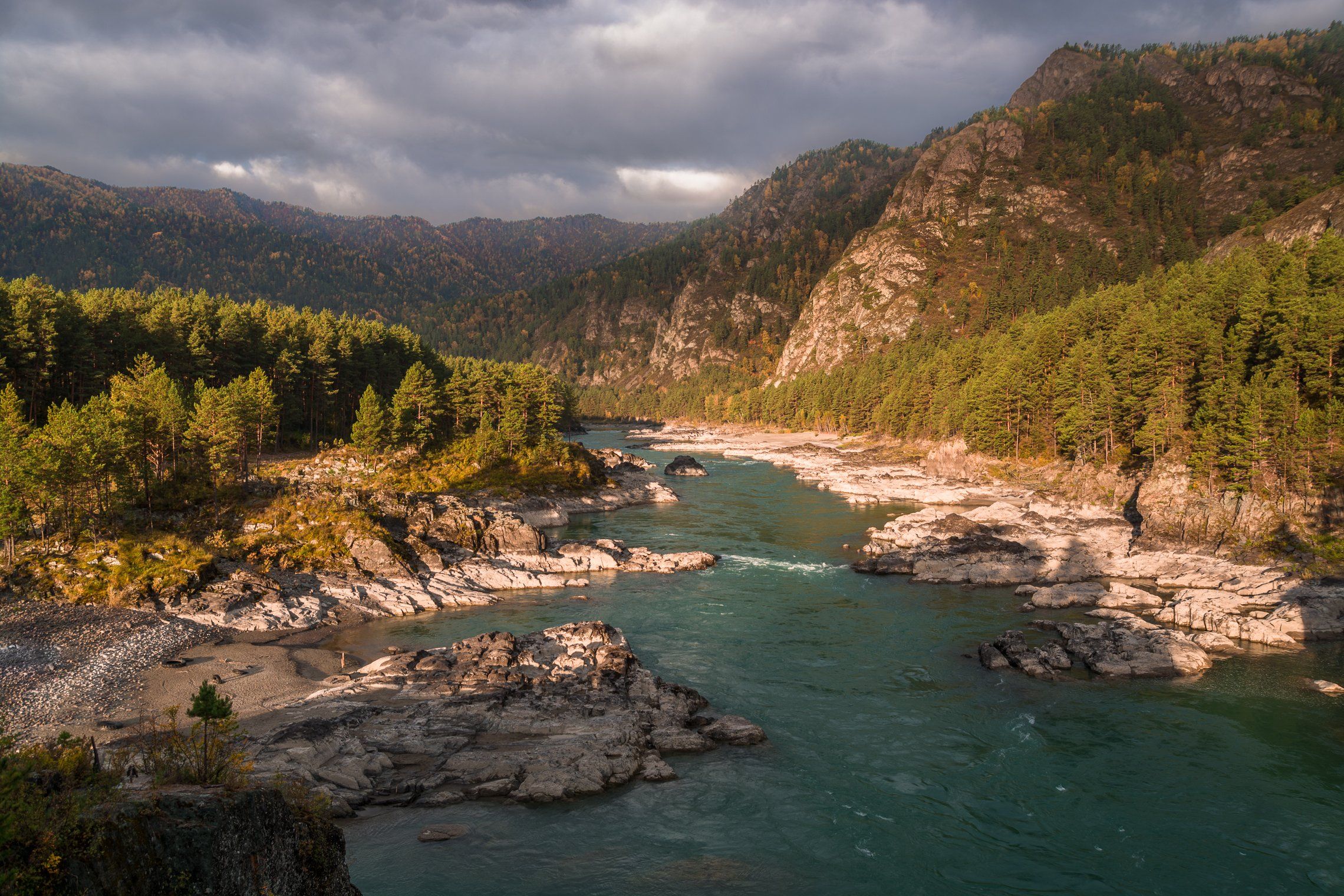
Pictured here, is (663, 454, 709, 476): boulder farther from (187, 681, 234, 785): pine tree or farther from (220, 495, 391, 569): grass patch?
(187, 681, 234, 785): pine tree

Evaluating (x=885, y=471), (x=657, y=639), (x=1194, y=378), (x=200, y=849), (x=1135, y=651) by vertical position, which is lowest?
(x=657, y=639)

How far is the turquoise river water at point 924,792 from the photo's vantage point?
2233 cm

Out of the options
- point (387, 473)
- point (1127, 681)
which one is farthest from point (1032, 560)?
point (387, 473)

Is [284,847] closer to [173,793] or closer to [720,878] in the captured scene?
[173,793]

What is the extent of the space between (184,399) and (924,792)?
81.6 metres

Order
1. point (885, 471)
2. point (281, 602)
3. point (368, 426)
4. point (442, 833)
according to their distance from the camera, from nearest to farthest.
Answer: point (442, 833) → point (281, 602) → point (368, 426) → point (885, 471)

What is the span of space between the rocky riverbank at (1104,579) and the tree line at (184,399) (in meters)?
61.1

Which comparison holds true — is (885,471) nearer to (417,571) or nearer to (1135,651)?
(1135,651)

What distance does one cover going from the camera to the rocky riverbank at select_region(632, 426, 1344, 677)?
39.5 meters

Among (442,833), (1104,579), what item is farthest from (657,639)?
(1104,579)

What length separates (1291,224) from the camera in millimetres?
121250

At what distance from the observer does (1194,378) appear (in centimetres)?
7731

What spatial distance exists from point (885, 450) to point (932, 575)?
308 feet

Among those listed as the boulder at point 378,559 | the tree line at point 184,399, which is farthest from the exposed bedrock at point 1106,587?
the tree line at point 184,399
